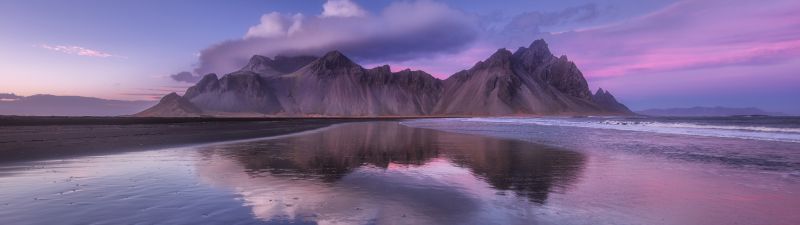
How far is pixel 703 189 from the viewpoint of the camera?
11836mm

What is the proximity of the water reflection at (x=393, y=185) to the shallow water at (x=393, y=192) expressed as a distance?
0.04 m

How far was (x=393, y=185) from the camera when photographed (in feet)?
41.0

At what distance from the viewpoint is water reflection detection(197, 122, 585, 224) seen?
343 inches

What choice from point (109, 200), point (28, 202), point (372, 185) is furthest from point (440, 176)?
point (28, 202)

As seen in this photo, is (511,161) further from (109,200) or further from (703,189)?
(109,200)

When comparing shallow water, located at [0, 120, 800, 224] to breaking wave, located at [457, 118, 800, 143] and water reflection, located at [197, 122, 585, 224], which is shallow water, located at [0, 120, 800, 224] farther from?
breaking wave, located at [457, 118, 800, 143]

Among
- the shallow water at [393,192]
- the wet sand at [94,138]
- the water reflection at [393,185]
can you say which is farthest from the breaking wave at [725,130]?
the wet sand at [94,138]

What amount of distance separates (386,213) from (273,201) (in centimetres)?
257

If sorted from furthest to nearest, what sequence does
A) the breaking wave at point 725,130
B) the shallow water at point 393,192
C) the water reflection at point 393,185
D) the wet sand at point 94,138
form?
the breaking wave at point 725,130
the wet sand at point 94,138
the water reflection at point 393,185
the shallow water at point 393,192

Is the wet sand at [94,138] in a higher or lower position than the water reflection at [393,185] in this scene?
higher

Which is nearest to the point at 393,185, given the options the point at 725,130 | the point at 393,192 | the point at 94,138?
the point at 393,192

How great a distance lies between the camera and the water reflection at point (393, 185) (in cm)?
870

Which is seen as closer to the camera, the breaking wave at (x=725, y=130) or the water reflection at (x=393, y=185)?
the water reflection at (x=393, y=185)

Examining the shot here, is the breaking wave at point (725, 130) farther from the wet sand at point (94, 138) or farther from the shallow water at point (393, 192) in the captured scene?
the wet sand at point (94, 138)
